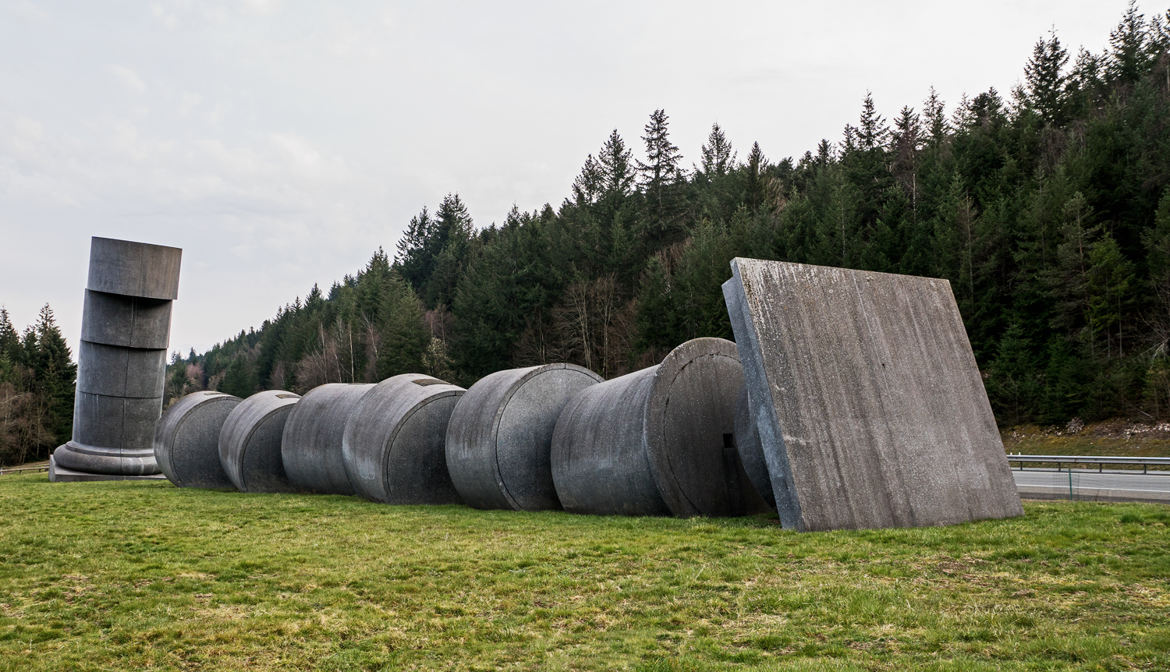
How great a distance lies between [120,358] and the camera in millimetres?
24734

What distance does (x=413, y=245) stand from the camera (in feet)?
330

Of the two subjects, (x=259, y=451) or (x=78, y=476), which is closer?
(x=259, y=451)

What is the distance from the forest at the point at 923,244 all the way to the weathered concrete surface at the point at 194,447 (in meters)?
27.7

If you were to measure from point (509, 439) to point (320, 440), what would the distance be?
5720 millimetres

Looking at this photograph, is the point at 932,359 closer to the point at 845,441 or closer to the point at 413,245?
the point at 845,441

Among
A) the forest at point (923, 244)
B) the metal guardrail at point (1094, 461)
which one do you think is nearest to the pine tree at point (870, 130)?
the forest at point (923, 244)

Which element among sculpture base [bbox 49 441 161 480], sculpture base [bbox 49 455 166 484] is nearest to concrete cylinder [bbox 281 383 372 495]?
sculpture base [bbox 49 455 166 484]

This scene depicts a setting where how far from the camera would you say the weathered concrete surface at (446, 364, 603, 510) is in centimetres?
1493

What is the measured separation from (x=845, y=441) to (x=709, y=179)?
58.3 m

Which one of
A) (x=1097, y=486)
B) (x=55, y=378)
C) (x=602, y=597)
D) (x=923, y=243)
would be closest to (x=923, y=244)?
(x=923, y=243)

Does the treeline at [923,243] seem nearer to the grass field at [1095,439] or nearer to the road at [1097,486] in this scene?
the grass field at [1095,439]

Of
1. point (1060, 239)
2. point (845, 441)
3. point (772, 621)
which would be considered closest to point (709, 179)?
point (1060, 239)

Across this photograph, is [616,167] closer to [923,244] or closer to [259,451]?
[923,244]

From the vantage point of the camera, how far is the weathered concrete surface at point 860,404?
10703 mm
